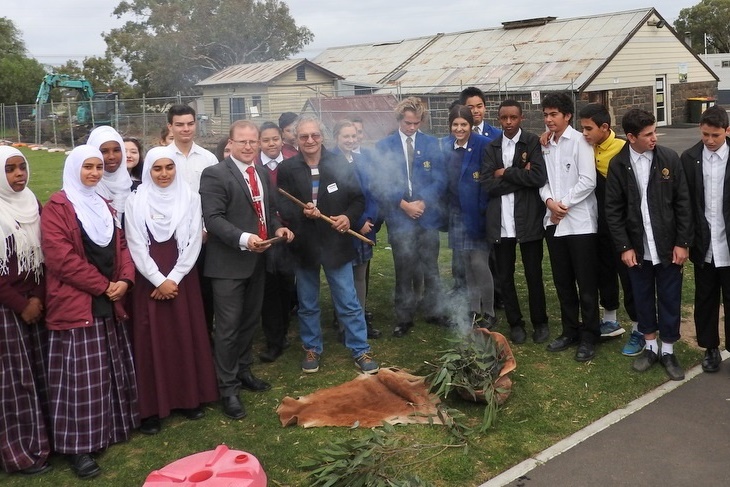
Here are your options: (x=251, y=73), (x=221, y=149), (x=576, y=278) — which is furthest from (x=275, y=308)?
(x=251, y=73)

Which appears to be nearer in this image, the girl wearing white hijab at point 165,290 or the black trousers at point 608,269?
the girl wearing white hijab at point 165,290

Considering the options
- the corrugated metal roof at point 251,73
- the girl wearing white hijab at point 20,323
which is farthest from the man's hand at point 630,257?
the corrugated metal roof at point 251,73

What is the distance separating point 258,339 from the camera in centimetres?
629

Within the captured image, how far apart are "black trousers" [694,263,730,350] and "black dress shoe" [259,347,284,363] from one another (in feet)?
10.6

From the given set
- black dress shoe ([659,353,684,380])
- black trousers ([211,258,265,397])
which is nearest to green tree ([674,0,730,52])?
black dress shoe ([659,353,684,380])

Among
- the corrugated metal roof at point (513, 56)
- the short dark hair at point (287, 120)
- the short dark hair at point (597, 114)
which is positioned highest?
the corrugated metal roof at point (513, 56)

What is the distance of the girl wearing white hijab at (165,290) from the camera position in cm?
437

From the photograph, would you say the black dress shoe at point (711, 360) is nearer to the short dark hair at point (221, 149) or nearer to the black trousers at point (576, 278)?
the black trousers at point (576, 278)

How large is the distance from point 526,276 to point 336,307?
158 cm

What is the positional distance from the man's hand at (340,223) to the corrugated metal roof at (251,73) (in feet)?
36.9

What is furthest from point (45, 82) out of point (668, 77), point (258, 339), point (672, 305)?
point (672, 305)

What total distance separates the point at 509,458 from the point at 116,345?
242cm

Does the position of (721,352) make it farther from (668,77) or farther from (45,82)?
(45,82)

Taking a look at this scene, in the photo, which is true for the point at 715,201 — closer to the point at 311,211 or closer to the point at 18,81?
the point at 311,211
